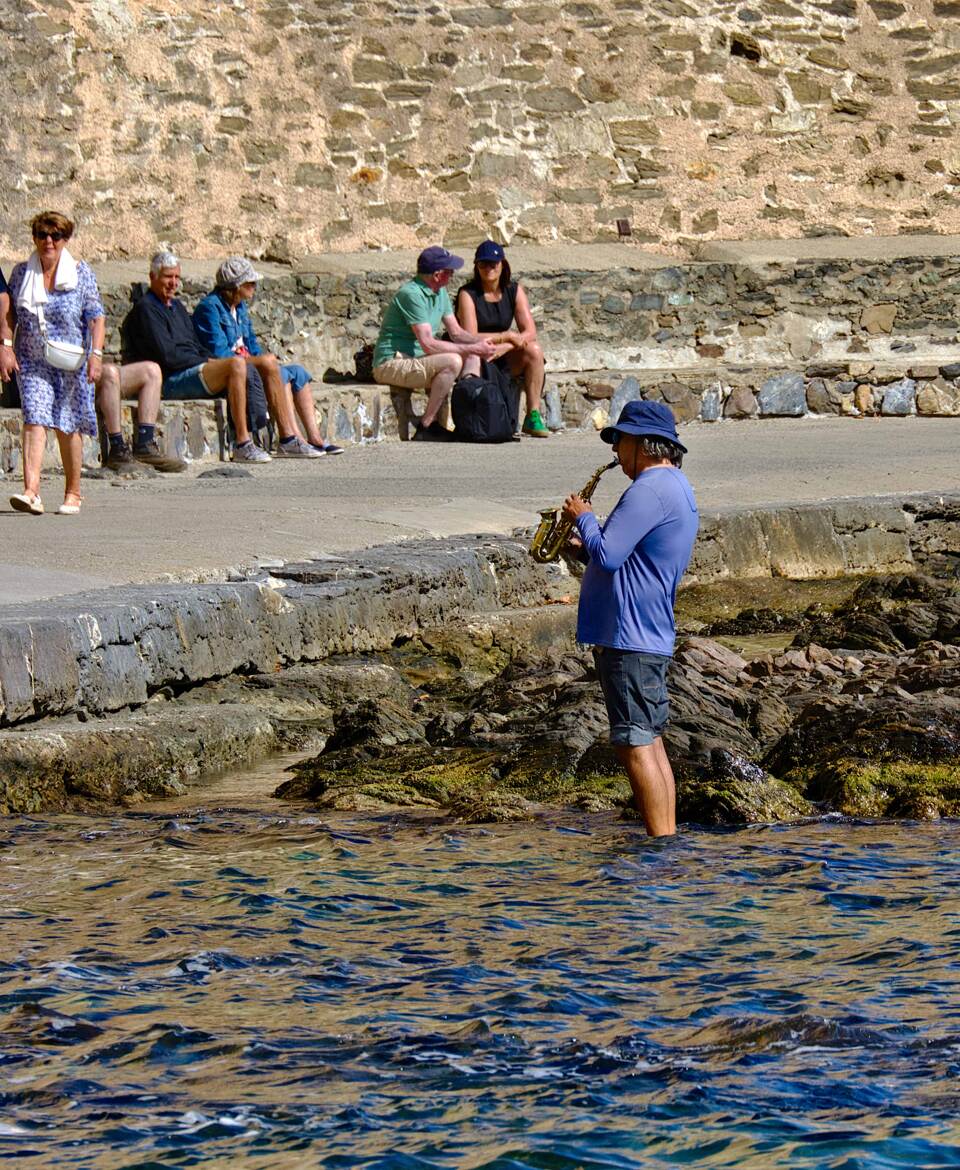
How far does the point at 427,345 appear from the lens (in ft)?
43.8

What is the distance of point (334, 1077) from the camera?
3.57 metres

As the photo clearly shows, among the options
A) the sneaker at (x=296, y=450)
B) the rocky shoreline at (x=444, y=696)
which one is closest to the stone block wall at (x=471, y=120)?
the sneaker at (x=296, y=450)

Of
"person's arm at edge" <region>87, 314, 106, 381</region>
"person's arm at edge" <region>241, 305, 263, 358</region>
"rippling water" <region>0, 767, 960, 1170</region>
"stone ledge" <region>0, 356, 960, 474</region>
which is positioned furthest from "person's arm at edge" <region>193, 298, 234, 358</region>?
"rippling water" <region>0, 767, 960, 1170</region>

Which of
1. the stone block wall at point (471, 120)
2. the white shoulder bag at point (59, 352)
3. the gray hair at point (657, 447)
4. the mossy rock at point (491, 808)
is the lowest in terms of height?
the mossy rock at point (491, 808)

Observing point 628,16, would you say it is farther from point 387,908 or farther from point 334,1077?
point 334,1077

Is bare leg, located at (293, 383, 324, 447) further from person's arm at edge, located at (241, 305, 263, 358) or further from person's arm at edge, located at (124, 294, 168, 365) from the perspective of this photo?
person's arm at edge, located at (124, 294, 168, 365)

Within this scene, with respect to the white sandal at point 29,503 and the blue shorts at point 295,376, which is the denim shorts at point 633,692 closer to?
the white sandal at point 29,503

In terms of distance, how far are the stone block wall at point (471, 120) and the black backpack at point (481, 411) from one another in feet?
10.1

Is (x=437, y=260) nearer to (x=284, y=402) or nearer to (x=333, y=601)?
(x=284, y=402)

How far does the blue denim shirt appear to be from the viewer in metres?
12.5

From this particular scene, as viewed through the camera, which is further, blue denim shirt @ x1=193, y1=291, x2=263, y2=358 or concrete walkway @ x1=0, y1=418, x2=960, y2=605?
blue denim shirt @ x1=193, y1=291, x2=263, y2=358

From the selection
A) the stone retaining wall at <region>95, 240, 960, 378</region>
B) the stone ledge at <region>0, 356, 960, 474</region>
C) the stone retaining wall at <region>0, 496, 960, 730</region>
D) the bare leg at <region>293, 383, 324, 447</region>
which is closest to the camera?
the stone retaining wall at <region>0, 496, 960, 730</region>

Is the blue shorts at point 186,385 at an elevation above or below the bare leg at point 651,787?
above

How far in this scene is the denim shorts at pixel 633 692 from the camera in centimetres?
550
